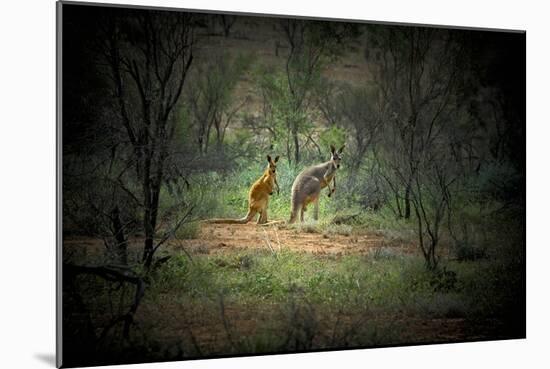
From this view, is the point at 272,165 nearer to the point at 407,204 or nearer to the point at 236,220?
the point at 236,220

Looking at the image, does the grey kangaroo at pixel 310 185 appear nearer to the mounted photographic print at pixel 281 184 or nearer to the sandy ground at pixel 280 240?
the mounted photographic print at pixel 281 184

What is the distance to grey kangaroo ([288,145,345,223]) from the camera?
7.99 meters

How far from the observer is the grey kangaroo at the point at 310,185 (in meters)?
7.99

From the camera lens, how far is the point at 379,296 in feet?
26.6

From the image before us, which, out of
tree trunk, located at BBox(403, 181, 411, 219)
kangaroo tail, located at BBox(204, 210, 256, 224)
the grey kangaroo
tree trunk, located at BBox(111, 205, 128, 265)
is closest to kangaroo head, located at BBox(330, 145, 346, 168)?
the grey kangaroo

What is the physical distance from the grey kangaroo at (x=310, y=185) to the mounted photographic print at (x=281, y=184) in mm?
11

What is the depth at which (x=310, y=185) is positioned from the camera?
8.00 m

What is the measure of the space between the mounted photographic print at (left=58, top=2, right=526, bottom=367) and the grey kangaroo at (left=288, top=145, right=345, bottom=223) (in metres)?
0.01

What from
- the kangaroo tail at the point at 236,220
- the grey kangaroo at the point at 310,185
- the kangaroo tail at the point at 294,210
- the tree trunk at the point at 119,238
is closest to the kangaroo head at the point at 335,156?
the grey kangaroo at the point at 310,185

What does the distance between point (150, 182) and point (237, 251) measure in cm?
87

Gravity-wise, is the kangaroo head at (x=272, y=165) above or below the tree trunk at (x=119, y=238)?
above

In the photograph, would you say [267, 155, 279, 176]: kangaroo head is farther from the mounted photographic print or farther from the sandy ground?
the sandy ground

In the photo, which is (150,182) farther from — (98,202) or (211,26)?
(211,26)

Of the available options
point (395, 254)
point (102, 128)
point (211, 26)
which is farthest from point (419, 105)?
point (102, 128)
